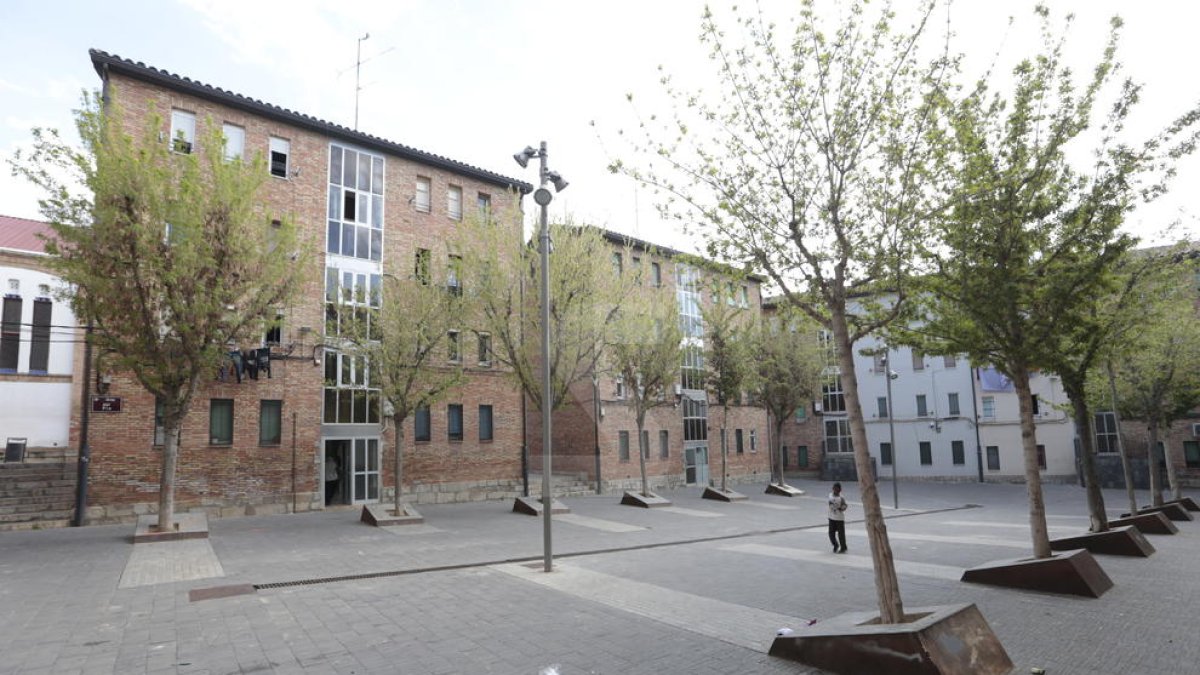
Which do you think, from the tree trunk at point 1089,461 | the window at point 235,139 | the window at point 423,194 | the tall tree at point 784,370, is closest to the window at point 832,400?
the tall tree at point 784,370

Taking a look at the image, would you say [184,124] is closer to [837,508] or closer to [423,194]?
[423,194]

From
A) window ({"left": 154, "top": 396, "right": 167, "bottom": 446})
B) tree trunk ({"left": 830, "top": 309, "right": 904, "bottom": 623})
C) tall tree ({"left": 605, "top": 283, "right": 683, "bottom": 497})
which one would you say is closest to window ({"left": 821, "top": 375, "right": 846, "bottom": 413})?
tall tree ({"left": 605, "top": 283, "right": 683, "bottom": 497})

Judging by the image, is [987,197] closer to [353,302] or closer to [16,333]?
[353,302]

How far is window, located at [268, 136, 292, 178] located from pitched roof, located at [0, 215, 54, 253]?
768cm

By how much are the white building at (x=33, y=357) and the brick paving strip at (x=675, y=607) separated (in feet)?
56.3

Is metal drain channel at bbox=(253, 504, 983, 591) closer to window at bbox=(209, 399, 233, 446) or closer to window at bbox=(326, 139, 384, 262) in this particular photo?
window at bbox=(209, 399, 233, 446)

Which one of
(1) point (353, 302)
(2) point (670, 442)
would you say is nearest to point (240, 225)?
(1) point (353, 302)

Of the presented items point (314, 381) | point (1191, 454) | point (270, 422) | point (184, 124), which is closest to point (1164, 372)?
point (1191, 454)

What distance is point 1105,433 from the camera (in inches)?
1526

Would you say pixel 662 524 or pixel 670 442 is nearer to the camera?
pixel 662 524

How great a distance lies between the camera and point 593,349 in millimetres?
21500

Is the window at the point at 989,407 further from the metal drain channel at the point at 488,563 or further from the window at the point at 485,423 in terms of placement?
the window at the point at 485,423

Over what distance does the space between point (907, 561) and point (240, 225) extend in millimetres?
16254

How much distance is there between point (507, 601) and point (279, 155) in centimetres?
2003
